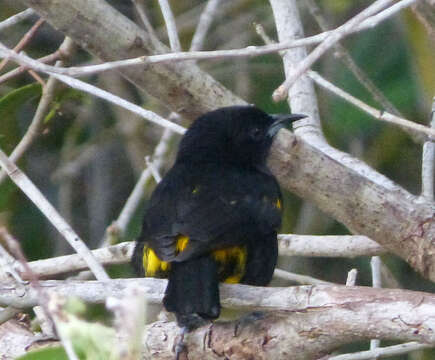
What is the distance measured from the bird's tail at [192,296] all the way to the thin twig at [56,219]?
0.32m

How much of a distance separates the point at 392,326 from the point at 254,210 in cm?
123

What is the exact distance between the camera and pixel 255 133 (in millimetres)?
4059

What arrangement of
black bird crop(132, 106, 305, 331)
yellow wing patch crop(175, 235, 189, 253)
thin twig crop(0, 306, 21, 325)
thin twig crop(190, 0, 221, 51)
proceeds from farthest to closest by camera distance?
thin twig crop(190, 0, 221, 51) → yellow wing patch crop(175, 235, 189, 253) → black bird crop(132, 106, 305, 331) → thin twig crop(0, 306, 21, 325)

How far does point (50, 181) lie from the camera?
6.37m

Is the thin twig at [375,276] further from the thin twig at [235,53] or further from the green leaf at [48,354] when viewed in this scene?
the green leaf at [48,354]

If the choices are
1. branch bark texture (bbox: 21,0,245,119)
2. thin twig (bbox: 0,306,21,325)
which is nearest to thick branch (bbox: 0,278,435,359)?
thin twig (bbox: 0,306,21,325)

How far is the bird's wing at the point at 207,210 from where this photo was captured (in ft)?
11.1

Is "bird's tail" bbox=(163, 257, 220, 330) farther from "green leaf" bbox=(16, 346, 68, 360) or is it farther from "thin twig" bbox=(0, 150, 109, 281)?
"green leaf" bbox=(16, 346, 68, 360)

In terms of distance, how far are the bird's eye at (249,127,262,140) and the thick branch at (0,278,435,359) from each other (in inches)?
37.6

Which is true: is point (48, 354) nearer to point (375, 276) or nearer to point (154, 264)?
point (154, 264)

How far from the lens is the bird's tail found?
3082mm

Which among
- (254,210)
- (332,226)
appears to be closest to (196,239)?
(254,210)

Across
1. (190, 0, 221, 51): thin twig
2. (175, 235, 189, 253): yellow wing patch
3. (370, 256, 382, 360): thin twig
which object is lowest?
(370, 256, 382, 360): thin twig

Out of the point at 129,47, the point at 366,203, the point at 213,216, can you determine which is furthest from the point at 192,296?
the point at 129,47
